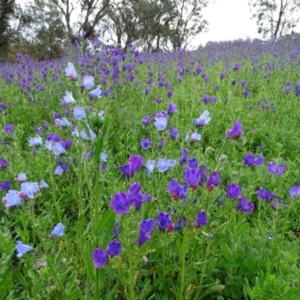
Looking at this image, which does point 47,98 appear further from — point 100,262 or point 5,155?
point 100,262

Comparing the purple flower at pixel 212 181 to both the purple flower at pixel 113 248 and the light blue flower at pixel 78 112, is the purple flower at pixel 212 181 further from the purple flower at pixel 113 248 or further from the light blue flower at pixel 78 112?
the light blue flower at pixel 78 112

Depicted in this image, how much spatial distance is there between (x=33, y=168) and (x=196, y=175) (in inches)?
69.1

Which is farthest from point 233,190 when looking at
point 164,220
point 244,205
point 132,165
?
point 132,165

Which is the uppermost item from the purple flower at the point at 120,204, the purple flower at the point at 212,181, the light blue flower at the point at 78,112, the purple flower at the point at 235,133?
the light blue flower at the point at 78,112

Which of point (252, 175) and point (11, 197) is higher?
point (11, 197)

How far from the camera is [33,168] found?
2.56m

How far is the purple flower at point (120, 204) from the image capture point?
3.25 ft

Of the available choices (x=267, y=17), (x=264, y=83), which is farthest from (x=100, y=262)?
(x=267, y=17)

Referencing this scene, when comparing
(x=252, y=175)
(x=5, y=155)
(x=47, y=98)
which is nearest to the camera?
(x=5, y=155)

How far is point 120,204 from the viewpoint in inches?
39.2

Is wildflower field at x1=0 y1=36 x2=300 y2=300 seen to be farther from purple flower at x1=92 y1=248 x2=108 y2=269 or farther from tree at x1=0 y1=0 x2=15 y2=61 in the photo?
tree at x1=0 y1=0 x2=15 y2=61

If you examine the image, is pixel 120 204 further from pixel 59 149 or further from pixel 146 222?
pixel 59 149

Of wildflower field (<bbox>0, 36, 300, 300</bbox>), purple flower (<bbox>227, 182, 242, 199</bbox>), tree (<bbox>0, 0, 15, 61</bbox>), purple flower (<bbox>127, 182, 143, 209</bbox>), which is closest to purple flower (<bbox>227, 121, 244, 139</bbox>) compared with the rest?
wildflower field (<bbox>0, 36, 300, 300</bbox>)

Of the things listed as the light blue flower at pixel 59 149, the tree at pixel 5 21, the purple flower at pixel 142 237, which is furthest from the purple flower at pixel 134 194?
the tree at pixel 5 21
